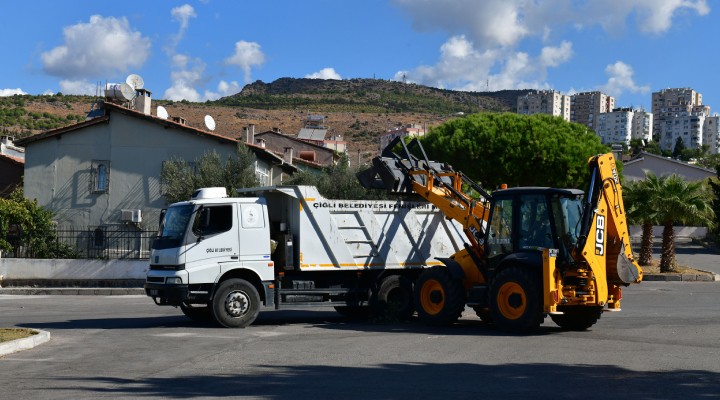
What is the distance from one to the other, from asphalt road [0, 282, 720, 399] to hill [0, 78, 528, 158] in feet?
174

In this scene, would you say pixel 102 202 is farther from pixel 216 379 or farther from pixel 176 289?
pixel 216 379

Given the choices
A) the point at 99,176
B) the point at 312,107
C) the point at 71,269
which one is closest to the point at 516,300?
the point at 71,269

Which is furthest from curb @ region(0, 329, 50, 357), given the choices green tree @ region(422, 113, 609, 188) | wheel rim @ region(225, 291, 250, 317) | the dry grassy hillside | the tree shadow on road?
the dry grassy hillside

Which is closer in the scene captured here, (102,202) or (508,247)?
(508,247)

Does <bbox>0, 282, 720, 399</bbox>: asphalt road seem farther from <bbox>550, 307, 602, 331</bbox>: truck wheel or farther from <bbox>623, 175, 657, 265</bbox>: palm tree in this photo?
<bbox>623, 175, 657, 265</bbox>: palm tree

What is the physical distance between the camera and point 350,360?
1159 cm

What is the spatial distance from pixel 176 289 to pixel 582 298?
735 centimetres

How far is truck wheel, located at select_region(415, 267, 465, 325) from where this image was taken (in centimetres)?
1597

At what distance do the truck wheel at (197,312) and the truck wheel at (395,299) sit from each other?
354 cm

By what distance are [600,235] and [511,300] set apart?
1.93 meters

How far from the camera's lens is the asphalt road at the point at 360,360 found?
9.32 m

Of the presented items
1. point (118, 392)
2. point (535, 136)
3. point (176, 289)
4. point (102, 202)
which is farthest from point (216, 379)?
point (535, 136)

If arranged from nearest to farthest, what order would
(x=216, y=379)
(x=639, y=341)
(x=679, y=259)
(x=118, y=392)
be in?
1. (x=118, y=392)
2. (x=216, y=379)
3. (x=639, y=341)
4. (x=679, y=259)

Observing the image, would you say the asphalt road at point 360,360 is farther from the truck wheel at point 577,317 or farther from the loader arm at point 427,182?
the loader arm at point 427,182
